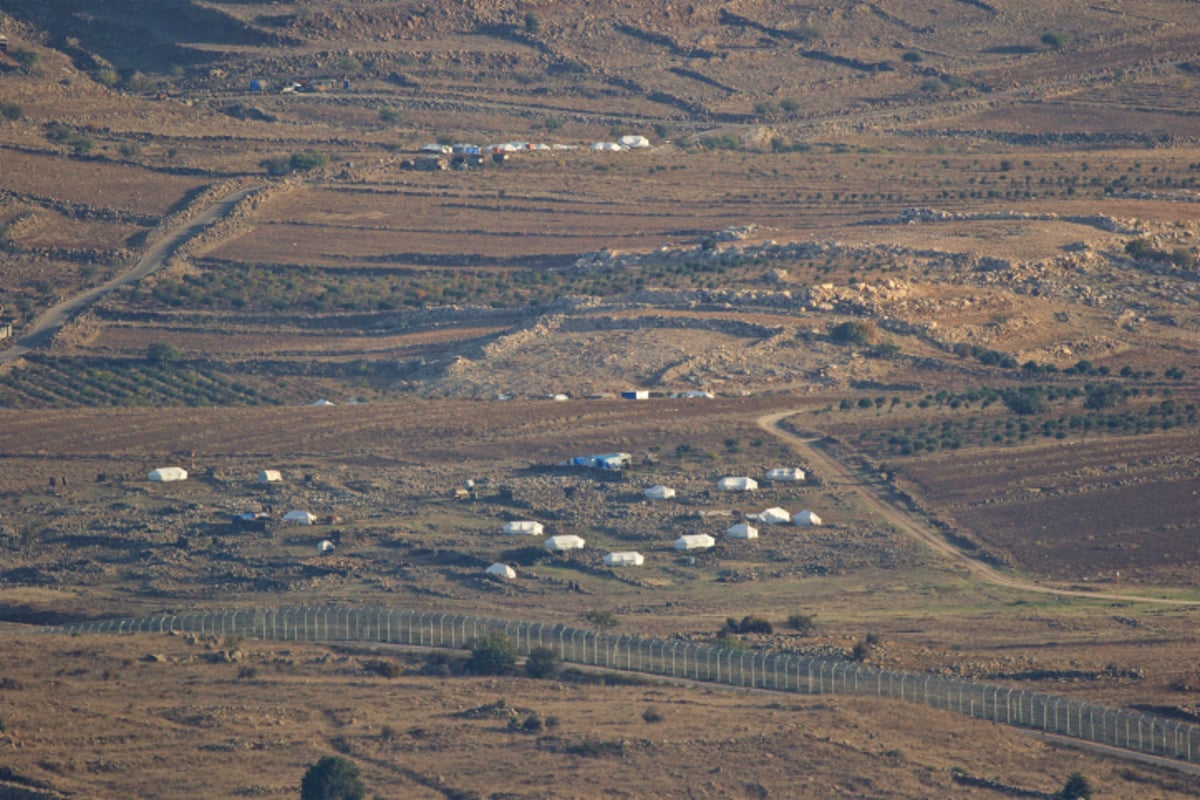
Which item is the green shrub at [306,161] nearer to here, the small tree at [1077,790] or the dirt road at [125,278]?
the dirt road at [125,278]

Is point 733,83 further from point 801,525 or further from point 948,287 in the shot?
point 801,525

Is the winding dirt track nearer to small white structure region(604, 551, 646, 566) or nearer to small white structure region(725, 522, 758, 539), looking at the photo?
small white structure region(725, 522, 758, 539)

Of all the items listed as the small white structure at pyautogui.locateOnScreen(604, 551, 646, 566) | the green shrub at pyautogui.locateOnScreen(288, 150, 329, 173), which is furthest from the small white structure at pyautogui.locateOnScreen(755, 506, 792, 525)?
the green shrub at pyautogui.locateOnScreen(288, 150, 329, 173)

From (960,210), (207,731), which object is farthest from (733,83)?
(207,731)

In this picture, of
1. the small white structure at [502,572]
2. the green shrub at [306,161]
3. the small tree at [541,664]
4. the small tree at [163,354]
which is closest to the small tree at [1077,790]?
the small tree at [541,664]

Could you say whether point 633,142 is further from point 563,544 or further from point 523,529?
point 563,544

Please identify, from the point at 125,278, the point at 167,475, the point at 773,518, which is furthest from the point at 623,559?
the point at 125,278

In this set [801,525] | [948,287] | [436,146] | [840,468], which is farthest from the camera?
[436,146]
